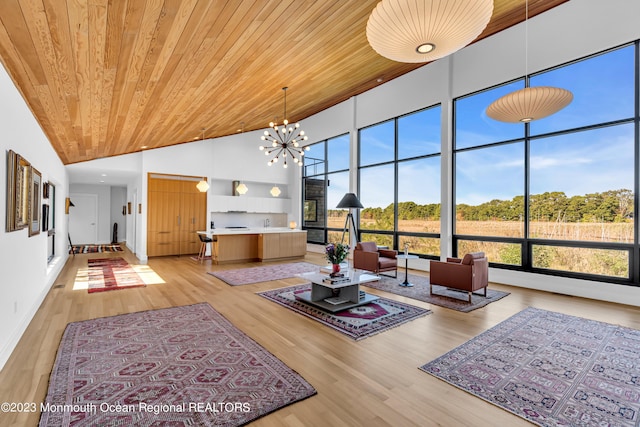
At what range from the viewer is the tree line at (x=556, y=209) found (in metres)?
4.71

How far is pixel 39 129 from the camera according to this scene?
426 centimetres

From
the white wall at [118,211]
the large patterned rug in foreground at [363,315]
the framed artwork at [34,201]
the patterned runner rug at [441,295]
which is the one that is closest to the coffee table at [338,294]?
the large patterned rug in foreground at [363,315]

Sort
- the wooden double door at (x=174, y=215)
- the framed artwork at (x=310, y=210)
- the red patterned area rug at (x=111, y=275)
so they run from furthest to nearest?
the framed artwork at (x=310, y=210) → the wooden double door at (x=174, y=215) → the red patterned area rug at (x=111, y=275)

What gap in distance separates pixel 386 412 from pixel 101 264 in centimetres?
818

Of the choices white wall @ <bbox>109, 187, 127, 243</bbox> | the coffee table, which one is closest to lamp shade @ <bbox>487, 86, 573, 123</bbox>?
→ the coffee table

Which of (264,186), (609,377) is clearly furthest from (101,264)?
(609,377)

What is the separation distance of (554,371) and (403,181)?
557 centimetres

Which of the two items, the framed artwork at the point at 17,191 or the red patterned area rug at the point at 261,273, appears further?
the red patterned area rug at the point at 261,273

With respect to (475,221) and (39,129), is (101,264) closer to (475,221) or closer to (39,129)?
(39,129)

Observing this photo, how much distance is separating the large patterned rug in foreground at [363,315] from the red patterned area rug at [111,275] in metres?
2.82

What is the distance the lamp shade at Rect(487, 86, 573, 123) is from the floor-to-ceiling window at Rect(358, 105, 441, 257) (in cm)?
303

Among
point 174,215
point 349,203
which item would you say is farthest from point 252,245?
point 349,203

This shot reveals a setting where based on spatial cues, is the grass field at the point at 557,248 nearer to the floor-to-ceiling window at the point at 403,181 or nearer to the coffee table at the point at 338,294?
the floor-to-ceiling window at the point at 403,181

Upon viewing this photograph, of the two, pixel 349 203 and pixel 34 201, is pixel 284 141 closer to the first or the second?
pixel 349 203
